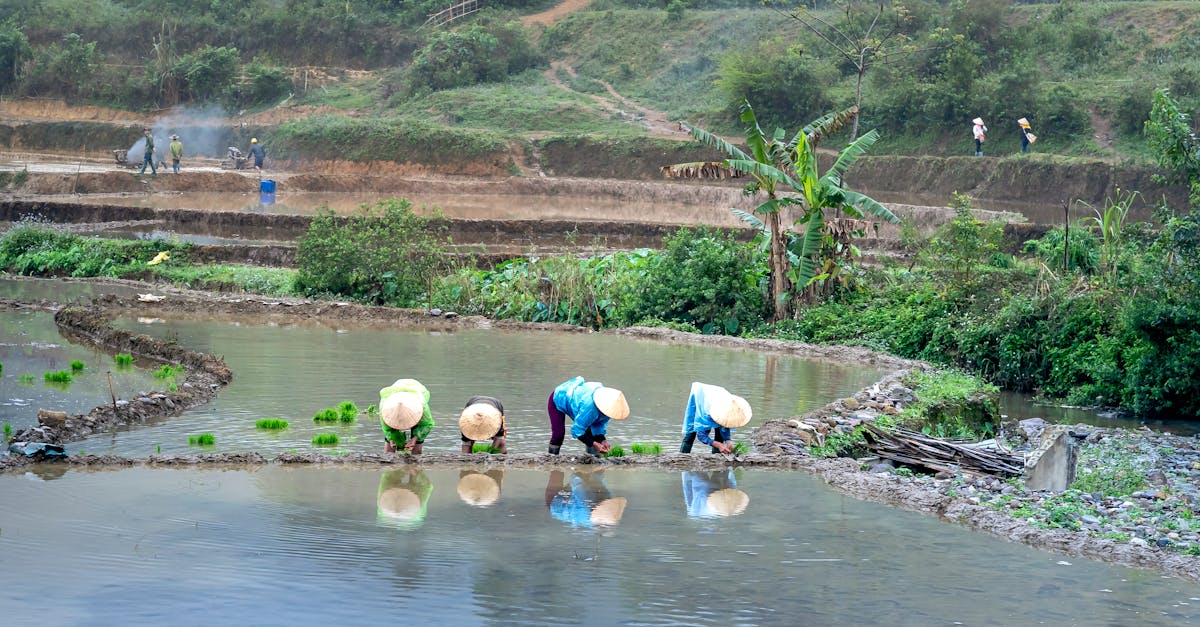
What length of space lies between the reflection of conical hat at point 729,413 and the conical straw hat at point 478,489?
86.4 inches

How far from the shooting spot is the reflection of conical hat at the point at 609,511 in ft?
32.1

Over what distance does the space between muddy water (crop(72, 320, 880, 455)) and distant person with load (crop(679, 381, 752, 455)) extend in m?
0.87

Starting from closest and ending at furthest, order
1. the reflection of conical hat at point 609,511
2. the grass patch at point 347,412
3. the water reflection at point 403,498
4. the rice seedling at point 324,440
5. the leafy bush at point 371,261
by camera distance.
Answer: the water reflection at point 403,498 < the reflection of conical hat at point 609,511 < the rice seedling at point 324,440 < the grass patch at point 347,412 < the leafy bush at point 371,261

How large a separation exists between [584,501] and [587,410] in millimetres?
1174

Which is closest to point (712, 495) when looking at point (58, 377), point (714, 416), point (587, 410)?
point (714, 416)

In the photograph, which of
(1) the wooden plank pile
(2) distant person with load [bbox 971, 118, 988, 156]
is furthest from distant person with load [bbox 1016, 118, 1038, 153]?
(1) the wooden plank pile

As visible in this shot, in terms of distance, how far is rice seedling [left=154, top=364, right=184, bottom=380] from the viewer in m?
15.4

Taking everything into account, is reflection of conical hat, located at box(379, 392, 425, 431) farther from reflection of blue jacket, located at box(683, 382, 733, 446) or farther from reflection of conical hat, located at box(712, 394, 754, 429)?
reflection of conical hat, located at box(712, 394, 754, 429)

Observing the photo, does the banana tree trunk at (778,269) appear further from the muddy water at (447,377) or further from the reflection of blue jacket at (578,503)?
the reflection of blue jacket at (578,503)

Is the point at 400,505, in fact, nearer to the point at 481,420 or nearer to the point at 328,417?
the point at 481,420

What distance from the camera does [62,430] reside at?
39.1 ft

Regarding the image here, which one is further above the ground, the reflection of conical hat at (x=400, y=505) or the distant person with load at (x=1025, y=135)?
the distant person with load at (x=1025, y=135)

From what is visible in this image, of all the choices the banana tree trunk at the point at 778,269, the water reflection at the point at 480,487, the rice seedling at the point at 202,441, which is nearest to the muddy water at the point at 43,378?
the rice seedling at the point at 202,441

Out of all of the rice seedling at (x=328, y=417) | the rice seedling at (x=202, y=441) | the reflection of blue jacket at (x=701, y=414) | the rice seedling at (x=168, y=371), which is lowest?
the rice seedling at (x=202, y=441)
